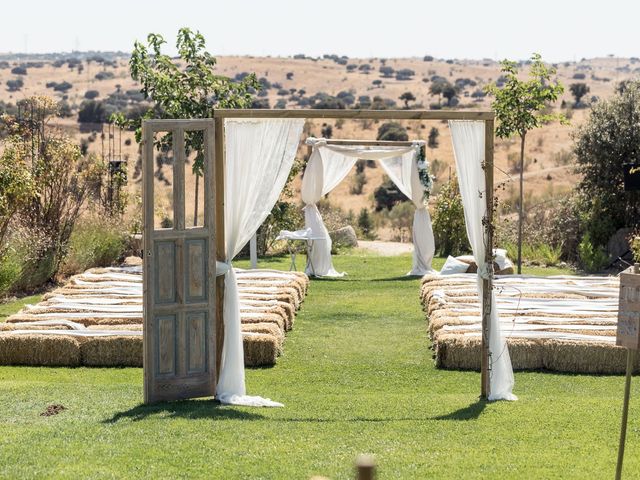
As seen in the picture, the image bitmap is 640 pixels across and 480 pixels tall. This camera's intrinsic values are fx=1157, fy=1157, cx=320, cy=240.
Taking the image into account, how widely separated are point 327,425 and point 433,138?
34.4 meters

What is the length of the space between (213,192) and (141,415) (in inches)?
74.5

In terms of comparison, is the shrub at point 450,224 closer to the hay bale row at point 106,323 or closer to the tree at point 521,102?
the tree at point 521,102

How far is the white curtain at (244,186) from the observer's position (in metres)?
9.47

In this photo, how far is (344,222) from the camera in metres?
23.4

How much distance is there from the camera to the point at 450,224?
20297mm

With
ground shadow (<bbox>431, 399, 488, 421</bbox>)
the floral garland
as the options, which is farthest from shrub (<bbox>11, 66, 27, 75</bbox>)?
ground shadow (<bbox>431, 399, 488, 421</bbox>)

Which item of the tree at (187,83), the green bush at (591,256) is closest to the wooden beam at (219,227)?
the tree at (187,83)

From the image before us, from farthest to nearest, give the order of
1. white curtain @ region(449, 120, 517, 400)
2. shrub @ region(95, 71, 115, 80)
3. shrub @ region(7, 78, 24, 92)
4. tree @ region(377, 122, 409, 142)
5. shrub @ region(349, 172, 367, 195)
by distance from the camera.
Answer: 1. shrub @ region(95, 71, 115, 80)
2. shrub @ region(7, 78, 24, 92)
3. tree @ region(377, 122, 409, 142)
4. shrub @ region(349, 172, 367, 195)
5. white curtain @ region(449, 120, 517, 400)

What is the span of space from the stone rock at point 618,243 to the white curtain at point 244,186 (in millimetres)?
10672

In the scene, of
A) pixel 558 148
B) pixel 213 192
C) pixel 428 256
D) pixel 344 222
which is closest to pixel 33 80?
pixel 558 148

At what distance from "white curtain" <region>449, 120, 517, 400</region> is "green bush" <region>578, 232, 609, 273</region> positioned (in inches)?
373

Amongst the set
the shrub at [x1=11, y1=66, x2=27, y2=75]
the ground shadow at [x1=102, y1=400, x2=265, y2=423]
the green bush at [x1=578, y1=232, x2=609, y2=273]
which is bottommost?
the green bush at [x1=578, y1=232, x2=609, y2=273]

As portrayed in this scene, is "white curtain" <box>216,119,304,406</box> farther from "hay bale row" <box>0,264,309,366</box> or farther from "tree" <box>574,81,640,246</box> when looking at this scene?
"tree" <box>574,81,640,246</box>

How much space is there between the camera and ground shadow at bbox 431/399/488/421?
8.73 meters
